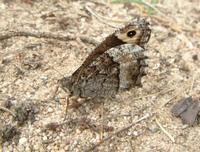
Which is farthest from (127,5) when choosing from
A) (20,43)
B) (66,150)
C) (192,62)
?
(66,150)

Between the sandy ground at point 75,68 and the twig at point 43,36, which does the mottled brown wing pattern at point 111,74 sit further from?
the twig at point 43,36

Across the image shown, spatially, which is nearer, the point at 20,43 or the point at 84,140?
the point at 84,140

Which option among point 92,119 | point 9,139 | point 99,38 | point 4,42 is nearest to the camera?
point 9,139

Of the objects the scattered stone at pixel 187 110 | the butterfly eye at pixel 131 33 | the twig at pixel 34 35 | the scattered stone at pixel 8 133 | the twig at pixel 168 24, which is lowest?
the scattered stone at pixel 8 133

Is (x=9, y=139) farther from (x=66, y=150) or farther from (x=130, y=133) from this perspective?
(x=130, y=133)

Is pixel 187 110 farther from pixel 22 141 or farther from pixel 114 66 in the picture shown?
pixel 22 141

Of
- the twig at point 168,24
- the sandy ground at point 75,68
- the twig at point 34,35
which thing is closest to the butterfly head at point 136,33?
the sandy ground at point 75,68

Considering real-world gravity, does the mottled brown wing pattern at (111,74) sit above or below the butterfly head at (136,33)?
below
